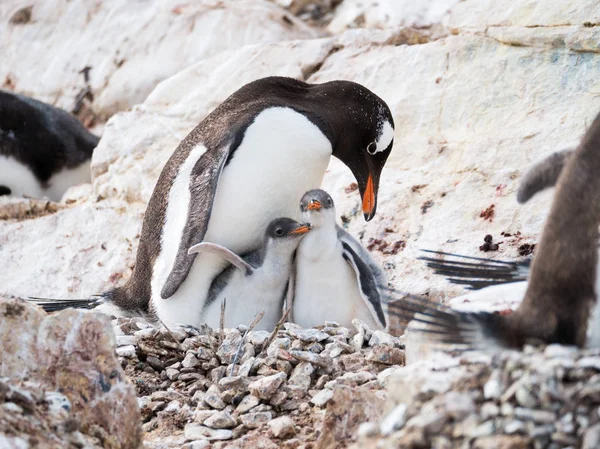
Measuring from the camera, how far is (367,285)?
4.64m

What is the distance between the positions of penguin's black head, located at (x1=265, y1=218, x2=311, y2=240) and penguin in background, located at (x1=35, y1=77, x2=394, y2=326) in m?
0.14

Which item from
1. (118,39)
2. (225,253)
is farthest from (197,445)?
(118,39)

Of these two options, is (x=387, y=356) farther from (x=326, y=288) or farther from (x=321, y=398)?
(x=326, y=288)

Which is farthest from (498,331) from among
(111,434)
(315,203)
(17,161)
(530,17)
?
(17,161)

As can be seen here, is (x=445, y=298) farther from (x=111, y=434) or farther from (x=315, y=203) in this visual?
(x=111, y=434)

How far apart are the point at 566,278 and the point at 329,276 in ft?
8.11

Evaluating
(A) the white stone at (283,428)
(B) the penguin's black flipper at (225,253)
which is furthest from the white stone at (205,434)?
(B) the penguin's black flipper at (225,253)

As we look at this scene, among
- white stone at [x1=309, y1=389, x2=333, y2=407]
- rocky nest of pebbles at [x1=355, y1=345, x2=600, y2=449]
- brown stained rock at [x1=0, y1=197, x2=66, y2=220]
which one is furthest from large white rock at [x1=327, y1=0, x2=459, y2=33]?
rocky nest of pebbles at [x1=355, y1=345, x2=600, y2=449]

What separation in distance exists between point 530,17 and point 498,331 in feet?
12.7

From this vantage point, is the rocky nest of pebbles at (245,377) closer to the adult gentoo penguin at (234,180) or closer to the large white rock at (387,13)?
the adult gentoo penguin at (234,180)

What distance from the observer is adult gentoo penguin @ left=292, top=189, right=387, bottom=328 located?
4.65 meters

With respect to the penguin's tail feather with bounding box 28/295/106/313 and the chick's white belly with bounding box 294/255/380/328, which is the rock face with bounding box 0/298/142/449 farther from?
the penguin's tail feather with bounding box 28/295/106/313

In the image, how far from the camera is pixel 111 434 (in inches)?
101

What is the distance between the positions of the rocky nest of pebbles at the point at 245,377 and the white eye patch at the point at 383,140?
1237 millimetres
